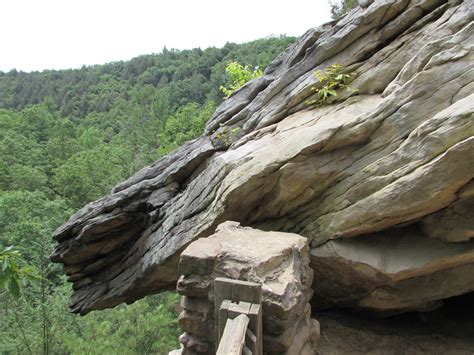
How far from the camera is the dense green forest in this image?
1140 cm

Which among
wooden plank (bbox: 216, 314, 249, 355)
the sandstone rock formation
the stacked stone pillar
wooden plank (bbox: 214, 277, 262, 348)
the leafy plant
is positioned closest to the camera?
wooden plank (bbox: 216, 314, 249, 355)

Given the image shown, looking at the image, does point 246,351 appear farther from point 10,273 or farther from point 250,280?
point 10,273

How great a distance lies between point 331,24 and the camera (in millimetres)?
7867

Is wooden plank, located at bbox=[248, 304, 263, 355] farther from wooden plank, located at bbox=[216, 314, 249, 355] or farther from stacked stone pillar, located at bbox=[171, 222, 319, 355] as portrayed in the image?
stacked stone pillar, located at bbox=[171, 222, 319, 355]

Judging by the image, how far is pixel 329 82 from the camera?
22.3 ft

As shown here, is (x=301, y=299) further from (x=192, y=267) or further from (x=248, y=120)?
(x=248, y=120)

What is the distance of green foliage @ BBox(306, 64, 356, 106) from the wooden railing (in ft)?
14.0

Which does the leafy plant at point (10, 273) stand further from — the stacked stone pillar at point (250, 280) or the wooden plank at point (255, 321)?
the wooden plank at point (255, 321)

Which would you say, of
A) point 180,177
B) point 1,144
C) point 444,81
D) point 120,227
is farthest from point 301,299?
point 1,144

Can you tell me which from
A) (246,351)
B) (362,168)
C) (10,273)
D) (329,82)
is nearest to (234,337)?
(246,351)

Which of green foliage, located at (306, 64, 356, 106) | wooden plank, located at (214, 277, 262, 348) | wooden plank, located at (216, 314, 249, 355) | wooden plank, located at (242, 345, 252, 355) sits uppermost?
green foliage, located at (306, 64, 356, 106)

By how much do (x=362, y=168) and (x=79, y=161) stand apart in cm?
2908

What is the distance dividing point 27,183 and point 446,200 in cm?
3355

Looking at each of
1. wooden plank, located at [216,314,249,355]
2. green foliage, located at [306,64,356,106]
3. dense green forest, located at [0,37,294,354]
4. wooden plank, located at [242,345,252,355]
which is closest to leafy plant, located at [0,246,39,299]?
dense green forest, located at [0,37,294,354]
